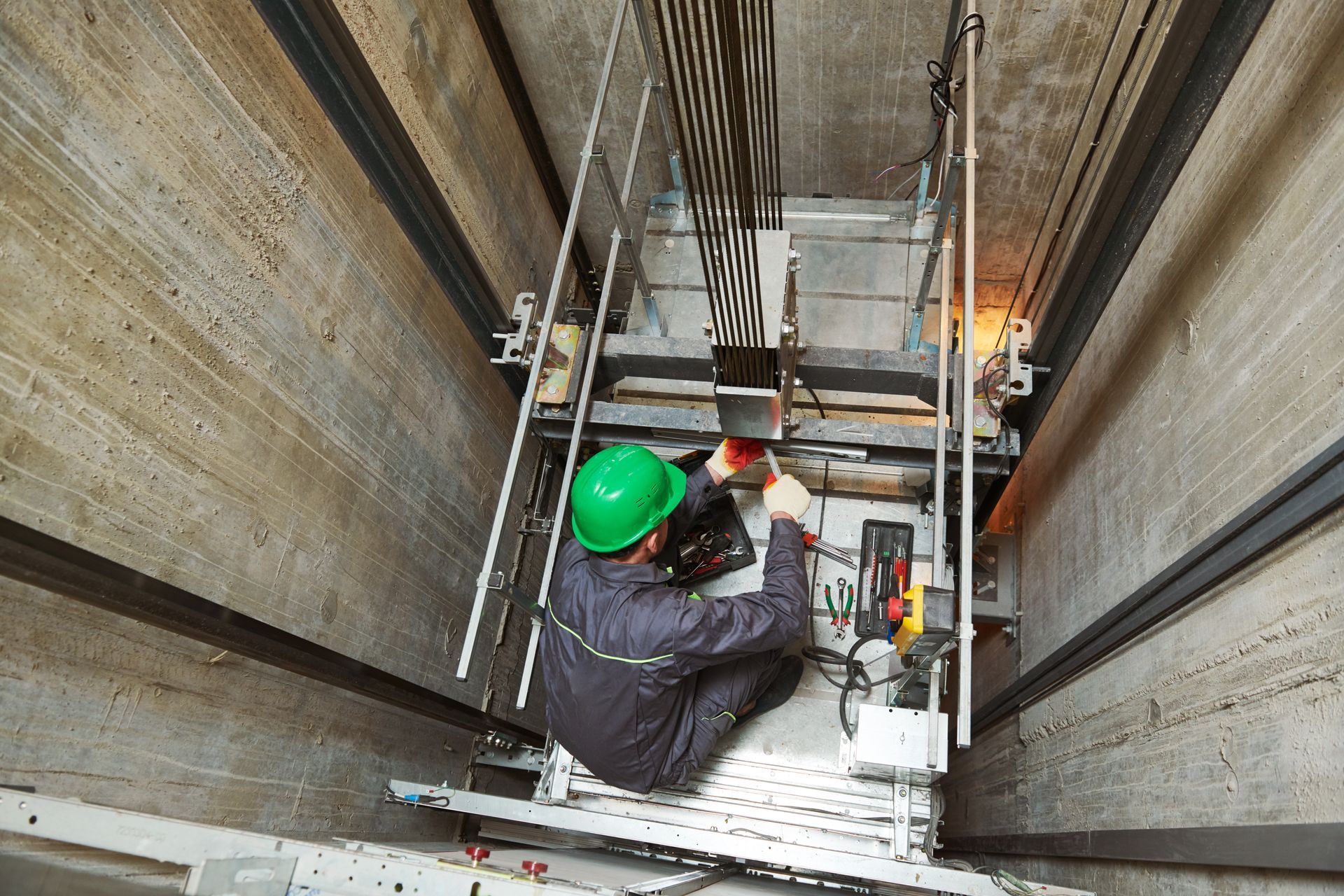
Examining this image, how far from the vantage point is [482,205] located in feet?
9.62

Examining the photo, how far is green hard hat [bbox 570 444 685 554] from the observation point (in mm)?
2258

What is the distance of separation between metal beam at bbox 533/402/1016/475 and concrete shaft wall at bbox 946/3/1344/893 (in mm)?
430

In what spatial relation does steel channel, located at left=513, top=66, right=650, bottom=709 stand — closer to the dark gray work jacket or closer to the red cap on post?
the dark gray work jacket

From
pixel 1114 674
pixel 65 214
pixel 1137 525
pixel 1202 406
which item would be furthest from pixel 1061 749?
pixel 65 214

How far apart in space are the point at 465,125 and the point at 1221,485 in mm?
2472

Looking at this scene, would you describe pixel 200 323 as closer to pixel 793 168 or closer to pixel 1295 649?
pixel 1295 649

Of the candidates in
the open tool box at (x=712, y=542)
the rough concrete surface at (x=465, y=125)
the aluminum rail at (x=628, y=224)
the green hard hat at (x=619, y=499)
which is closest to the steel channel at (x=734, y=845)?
the green hard hat at (x=619, y=499)

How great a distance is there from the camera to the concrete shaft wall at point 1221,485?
1333 mm

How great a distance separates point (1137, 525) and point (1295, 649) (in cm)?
78

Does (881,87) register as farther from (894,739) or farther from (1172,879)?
(1172,879)

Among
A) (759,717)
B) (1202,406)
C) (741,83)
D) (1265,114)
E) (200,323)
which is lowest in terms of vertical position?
(759,717)

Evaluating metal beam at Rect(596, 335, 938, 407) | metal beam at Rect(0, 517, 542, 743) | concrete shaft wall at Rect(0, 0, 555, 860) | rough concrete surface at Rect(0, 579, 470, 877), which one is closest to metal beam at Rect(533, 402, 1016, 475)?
metal beam at Rect(596, 335, 938, 407)

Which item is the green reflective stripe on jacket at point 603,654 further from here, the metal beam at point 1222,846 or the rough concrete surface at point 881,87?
the rough concrete surface at point 881,87

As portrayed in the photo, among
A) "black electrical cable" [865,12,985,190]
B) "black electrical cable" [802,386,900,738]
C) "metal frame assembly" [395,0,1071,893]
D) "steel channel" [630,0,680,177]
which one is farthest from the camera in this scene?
"steel channel" [630,0,680,177]
